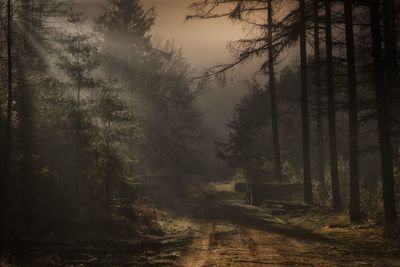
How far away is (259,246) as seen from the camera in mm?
13039

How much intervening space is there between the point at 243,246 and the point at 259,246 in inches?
17.3

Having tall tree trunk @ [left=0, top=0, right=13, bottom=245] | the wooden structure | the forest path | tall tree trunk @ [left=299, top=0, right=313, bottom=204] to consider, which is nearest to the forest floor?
the forest path

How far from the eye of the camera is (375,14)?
14.5 metres

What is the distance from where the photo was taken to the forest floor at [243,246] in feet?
36.6

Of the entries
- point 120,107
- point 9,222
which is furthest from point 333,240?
point 9,222

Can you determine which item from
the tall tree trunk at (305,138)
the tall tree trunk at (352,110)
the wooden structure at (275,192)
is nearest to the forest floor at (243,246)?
the tall tree trunk at (352,110)

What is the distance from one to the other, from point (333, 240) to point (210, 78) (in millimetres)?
6825

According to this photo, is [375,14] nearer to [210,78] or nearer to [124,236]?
[210,78]

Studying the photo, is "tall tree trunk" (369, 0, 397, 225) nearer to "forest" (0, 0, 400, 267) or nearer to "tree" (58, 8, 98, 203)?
"forest" (0, 0, 400, 267)

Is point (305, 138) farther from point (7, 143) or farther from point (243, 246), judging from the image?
point (7, 143)

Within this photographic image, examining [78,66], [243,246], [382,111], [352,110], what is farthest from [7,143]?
[382,111]

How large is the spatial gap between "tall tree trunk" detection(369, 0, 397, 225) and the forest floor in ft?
2.86

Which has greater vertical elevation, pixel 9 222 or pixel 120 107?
pixel 120 107

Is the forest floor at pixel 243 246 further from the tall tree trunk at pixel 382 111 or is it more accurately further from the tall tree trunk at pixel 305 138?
the tall tree trunk at pixel 305 138
